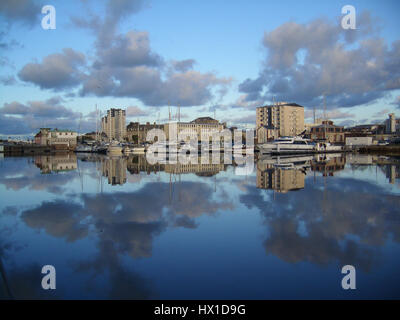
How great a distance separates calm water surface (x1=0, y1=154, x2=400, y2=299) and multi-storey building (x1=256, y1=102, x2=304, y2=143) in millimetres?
121838

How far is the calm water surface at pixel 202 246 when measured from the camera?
559 cm

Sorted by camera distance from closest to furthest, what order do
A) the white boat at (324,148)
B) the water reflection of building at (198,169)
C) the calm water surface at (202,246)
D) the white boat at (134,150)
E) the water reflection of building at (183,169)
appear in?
the calm water surface at (202,246), the water reflection of building at (198,169), the water reflection of building at (183,169), the white boat at (134,150), the white boat at (324,148)

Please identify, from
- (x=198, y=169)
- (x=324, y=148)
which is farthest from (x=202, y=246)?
(x=324, y=148)

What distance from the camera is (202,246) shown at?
7812mm

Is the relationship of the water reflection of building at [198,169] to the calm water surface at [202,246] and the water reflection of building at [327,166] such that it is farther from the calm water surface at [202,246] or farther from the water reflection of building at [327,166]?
the calm water surface at [202,246]

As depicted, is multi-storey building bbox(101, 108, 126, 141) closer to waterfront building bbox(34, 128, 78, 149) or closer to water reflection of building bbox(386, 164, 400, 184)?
waterfront building bbox(34, 128, 78, 149)

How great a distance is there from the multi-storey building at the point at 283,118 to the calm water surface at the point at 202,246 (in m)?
122

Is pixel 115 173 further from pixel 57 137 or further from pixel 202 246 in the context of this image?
pixel 57 137

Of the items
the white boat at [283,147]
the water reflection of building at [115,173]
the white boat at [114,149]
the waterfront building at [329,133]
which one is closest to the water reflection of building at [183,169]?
the water reflection of building at [115,173]

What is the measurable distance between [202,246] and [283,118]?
5336 inches

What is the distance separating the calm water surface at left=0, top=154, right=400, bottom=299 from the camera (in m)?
5.59
